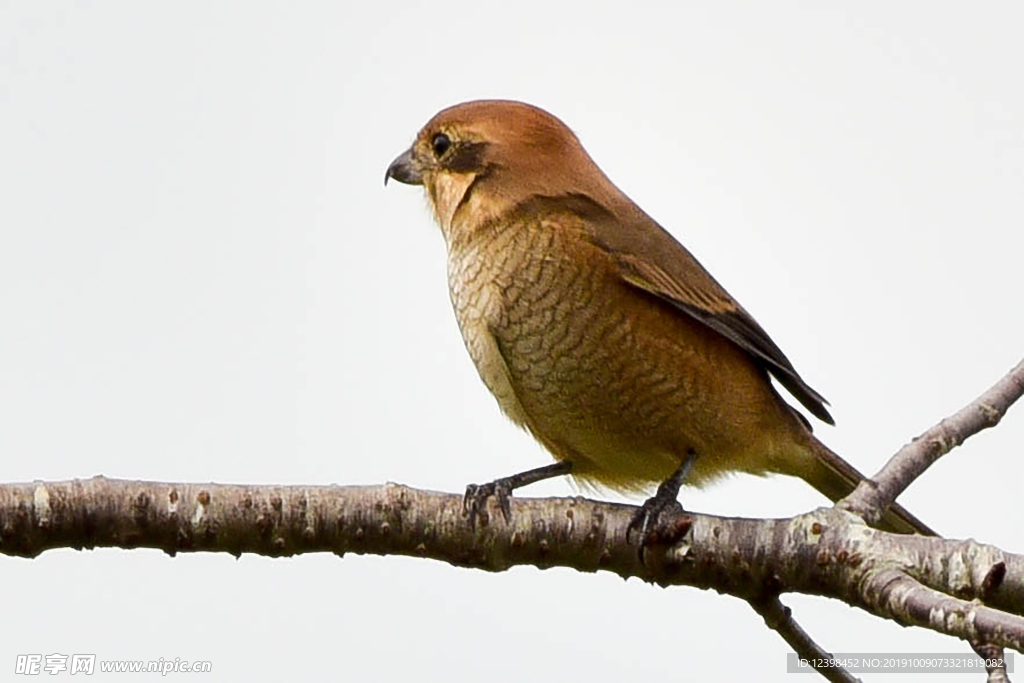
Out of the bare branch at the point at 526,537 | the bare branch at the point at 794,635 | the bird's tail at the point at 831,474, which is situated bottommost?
the bare branch at the point at 794,635

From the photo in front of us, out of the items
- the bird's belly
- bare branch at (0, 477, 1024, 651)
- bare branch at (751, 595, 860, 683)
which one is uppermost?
the bird's belly

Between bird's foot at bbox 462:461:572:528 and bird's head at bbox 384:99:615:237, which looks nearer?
bird's foot at bbox 462:461:572:528

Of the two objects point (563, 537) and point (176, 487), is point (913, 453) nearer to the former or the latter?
point (563, 537)

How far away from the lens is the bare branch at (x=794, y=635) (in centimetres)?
373

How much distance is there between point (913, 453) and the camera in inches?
149

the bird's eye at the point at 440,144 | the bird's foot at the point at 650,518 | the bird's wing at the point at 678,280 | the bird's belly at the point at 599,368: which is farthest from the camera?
the bird's eye at the point at 440,144

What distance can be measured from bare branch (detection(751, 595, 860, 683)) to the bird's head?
167 centimetres

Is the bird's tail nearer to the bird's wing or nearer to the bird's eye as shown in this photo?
the bird's wing

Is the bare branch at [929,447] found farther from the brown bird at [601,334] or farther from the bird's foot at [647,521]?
the brown bird at [601,334]

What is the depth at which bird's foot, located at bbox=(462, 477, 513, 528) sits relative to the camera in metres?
3.58

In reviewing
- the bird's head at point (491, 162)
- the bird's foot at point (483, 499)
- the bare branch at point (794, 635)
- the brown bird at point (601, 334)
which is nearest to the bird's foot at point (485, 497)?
the bird's foot at point (483, 499)

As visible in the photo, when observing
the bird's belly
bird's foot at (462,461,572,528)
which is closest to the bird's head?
the bird's belly

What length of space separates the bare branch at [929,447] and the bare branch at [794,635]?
0.34 metres

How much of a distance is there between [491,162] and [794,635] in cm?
202
